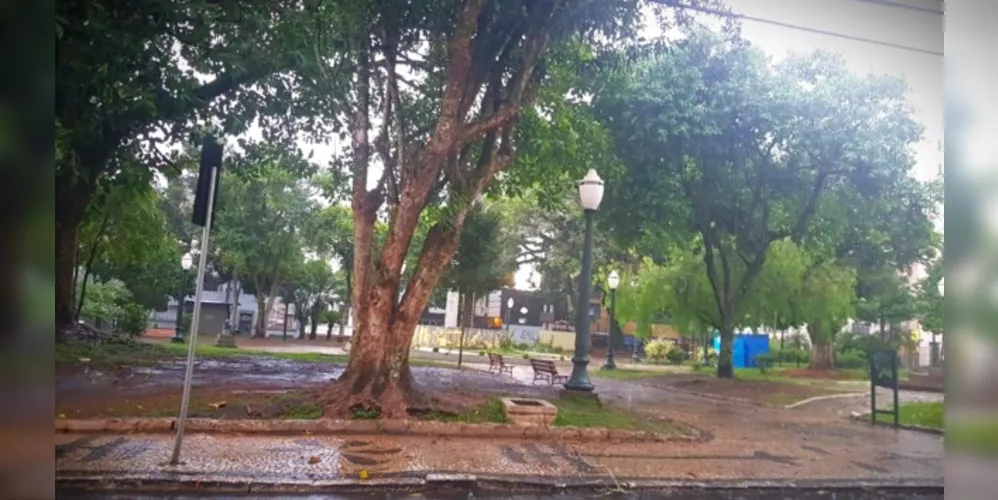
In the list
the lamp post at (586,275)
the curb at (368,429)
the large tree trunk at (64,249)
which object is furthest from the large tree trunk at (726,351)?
the large tree trunk at (64,249)

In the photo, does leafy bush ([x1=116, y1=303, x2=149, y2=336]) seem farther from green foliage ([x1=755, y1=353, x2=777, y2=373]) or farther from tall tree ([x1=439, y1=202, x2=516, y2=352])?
green foliage ([x1=755, y1=353, x2=777, y2=373])

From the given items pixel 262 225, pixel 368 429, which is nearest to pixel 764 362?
pixel 262 225

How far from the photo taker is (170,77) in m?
5.90

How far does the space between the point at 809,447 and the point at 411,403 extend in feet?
13.1

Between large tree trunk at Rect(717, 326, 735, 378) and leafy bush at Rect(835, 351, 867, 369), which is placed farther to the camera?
leafy bush at Rect(835, 351, 867, 369)

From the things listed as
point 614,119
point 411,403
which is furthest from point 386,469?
point 614,119

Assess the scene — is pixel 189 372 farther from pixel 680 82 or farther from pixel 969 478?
pixel 680 82

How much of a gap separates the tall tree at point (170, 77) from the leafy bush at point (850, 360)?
15179 mm

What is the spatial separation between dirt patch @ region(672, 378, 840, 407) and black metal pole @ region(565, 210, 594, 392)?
4.37 m

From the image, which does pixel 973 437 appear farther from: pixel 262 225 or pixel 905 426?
pixel 262 225

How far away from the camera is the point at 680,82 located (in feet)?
36.3

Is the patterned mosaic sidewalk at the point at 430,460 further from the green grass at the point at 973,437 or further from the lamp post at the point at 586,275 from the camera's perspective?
the green grass at the point at 973,437

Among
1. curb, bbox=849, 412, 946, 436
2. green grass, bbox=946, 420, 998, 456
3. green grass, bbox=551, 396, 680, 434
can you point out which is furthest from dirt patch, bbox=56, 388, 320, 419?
curb, bbox=849, 412, 946, 436

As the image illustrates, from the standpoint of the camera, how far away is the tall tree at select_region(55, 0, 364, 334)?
3246mm
